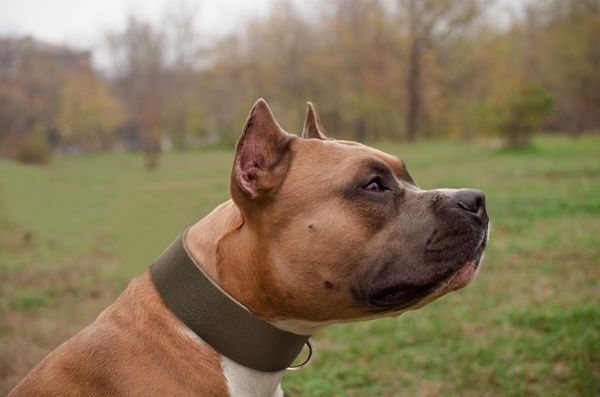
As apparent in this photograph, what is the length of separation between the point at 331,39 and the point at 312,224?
33796 millimetres

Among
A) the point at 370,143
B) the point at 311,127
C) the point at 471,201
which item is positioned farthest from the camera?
the point at 370,143

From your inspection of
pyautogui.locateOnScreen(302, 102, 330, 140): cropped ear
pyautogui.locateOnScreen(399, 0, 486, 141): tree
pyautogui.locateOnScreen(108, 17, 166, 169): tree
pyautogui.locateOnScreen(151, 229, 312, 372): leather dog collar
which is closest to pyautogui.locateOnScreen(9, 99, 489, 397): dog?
pyautogui.locateOnScreen(151, 229, 312, 372): leather dog collar

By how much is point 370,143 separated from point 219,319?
2656cm

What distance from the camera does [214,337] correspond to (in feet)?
6.46

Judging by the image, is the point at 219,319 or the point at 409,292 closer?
the point at 219,319

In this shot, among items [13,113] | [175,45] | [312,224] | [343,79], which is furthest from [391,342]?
[175,45]

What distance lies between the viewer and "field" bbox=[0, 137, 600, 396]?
3666 millimetres

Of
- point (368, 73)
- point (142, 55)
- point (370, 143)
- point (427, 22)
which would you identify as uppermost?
point (427, 22)

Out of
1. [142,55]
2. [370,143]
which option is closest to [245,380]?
[370,143]

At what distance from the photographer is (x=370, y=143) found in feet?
91.3

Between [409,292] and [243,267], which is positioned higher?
[243,267]

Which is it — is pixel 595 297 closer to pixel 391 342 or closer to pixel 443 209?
pixel 391 342

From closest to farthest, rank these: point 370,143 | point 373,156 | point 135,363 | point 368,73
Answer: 1. point 135,363
2. point 373,156
3. point 370,143
4. point 368,73

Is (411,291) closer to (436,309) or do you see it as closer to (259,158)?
(259,158)
